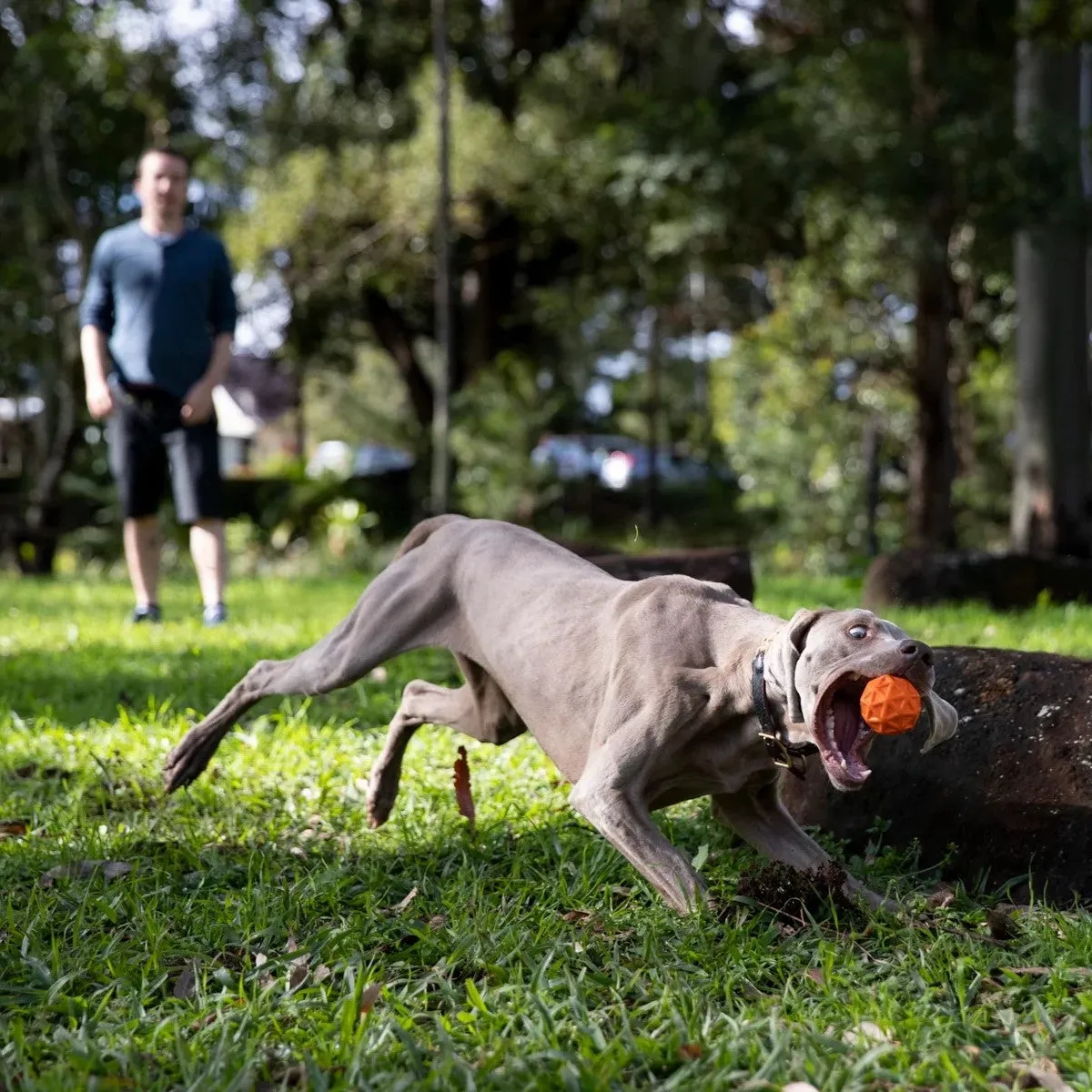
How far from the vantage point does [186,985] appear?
289 cm

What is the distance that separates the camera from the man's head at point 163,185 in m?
7.22

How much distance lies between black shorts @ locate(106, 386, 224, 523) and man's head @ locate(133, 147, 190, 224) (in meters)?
1.01

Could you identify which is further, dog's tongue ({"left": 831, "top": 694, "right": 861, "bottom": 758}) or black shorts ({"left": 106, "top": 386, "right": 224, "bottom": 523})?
black shorts ({"left": 106, "top": 386, "right": 224, "bottom": 523})

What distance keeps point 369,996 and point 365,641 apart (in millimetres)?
1300

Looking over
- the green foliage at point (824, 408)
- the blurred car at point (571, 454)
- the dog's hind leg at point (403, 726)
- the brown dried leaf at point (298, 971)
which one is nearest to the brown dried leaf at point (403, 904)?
the brown dried leaf at point (298, 971)

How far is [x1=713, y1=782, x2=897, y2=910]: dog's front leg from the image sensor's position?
342 centimetres

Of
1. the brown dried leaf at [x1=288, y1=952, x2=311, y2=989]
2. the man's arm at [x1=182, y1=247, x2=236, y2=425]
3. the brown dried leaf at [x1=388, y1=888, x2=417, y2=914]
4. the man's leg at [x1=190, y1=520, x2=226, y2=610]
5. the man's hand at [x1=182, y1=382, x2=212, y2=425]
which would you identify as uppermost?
the man's arm at [x1=182, y1=247, x2=236, y2=425]

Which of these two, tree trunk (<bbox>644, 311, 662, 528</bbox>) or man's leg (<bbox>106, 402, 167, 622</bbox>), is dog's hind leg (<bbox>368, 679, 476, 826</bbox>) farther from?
tree trunk (<bbox>644, 311, 662, 528</bbox>)

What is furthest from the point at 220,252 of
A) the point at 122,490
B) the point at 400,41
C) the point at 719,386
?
the point at 719,386

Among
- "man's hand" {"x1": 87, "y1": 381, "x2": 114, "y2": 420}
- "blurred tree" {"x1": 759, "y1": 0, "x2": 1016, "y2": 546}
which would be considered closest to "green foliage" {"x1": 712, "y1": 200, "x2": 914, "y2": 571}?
"blurred tree" {"x1": 759, "y1": 0, "x2": 1016, "y2": 546}

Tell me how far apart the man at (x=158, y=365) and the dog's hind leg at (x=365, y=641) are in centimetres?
327

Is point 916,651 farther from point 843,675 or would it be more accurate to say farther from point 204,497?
point 204,497

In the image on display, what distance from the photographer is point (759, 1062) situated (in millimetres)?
2455

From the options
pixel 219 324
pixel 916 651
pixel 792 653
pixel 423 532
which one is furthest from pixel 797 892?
pixel 219 324
